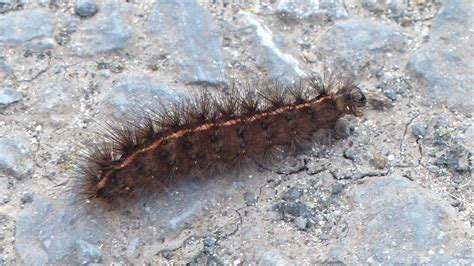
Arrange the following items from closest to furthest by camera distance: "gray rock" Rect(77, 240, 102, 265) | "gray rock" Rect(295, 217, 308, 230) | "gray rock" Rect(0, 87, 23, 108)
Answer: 1. "gray rock" Rect(77, 240, 102, 265)
2. "gray rock" Rect(295, 217, 308, 230)
3. "gray rock" Rect(0, 87, 23, 108)

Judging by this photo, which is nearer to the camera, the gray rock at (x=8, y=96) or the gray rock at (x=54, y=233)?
the gray rock at (x=54, y=233)

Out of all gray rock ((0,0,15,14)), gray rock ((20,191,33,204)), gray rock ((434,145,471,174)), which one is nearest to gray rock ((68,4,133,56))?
gray rock ((0,0,15,14))

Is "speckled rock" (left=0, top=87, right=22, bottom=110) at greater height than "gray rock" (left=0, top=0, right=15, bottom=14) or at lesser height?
lesser

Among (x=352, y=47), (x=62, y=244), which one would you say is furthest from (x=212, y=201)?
(x=352, y=47)

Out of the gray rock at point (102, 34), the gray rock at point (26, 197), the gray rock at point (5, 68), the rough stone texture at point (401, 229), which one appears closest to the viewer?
the rough stone texture at point (401, 229)

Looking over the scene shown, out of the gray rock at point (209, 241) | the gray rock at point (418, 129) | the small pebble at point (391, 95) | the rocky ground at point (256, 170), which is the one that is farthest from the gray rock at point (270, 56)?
the gray rock at point (209, 241)

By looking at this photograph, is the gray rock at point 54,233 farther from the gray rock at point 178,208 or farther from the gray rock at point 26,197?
the gray rock at point 178,208

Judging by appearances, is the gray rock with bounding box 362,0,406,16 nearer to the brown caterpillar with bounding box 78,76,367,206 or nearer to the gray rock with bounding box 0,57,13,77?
the brown caterpillar with bounding box 78,76,367,206

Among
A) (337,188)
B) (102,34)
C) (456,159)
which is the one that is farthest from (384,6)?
(102,34)
